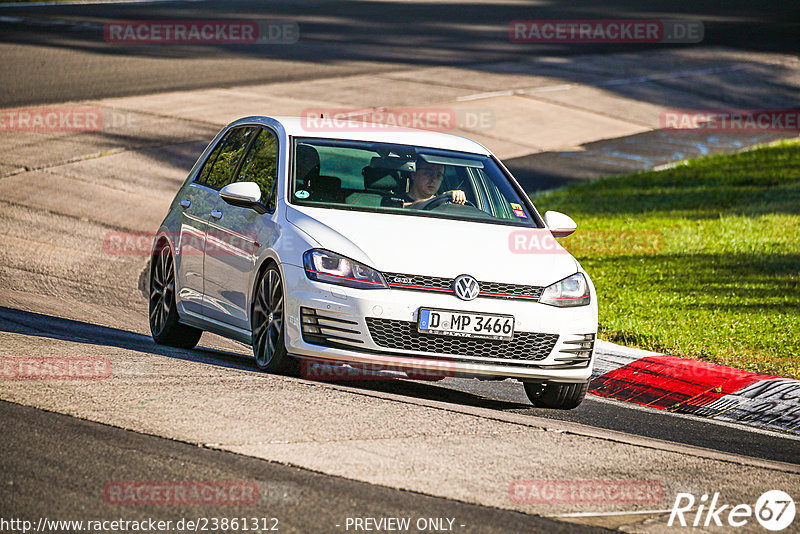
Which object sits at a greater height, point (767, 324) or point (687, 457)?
point (687, 457)

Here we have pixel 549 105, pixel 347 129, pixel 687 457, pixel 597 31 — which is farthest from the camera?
pixel 597 31

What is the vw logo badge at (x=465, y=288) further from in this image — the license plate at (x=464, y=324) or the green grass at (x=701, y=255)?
the green grass at (x=701, y=255)

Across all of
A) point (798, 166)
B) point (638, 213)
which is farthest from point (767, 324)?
point (798, 166)

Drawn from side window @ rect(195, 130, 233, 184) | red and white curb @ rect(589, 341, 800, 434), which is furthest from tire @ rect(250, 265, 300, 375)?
red and white curb @ rect(589, 341, 800, 434)

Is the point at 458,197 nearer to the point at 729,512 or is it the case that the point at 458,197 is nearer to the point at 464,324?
the point at 464,324

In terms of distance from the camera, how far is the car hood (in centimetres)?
729

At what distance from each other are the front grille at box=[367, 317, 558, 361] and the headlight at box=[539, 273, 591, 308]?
216 millimetres

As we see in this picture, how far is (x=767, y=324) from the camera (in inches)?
428

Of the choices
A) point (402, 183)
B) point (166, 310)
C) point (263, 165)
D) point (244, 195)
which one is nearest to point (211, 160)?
point (263, 165)

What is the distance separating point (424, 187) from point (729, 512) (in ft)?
11.8

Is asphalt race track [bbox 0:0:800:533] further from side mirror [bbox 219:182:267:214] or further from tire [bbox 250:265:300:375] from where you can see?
side mirror [bbox 219:182:267:214]

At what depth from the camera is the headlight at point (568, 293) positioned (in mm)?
7508

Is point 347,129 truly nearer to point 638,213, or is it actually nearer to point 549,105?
point 638,213

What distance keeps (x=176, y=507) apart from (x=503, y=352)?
2.97 m
